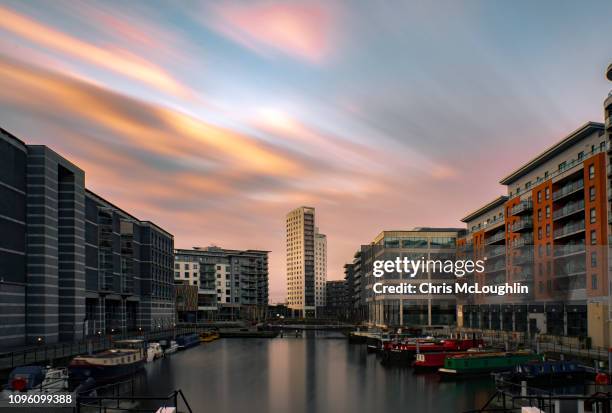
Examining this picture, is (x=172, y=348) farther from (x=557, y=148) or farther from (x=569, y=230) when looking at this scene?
(x=557, y=148)

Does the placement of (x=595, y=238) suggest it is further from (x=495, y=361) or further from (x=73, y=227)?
(x=73, y=227)

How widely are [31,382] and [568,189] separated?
237ft

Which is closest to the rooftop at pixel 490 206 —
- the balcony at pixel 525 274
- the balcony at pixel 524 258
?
the balcony at pixel 524 258

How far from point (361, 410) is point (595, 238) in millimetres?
45036

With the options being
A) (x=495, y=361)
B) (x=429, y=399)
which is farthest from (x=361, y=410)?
(x=495, y=361)

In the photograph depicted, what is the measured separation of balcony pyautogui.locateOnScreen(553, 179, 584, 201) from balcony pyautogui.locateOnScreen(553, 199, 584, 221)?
5.03ft

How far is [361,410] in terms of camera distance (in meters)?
49.9

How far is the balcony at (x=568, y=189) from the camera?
82812 mm

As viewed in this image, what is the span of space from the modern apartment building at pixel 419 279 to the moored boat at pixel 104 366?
3777 inches

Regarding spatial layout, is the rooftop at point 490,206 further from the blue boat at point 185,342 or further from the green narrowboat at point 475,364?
the blue boat at point 185,342

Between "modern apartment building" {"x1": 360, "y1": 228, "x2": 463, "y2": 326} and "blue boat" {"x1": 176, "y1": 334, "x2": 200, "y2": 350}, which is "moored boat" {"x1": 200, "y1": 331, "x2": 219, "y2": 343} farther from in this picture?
"modern apartment building" {"x1": 360, "y1": 228, "x2": 463, "y2": 326}

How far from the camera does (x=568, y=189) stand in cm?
8625

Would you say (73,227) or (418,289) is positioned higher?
(73,227)

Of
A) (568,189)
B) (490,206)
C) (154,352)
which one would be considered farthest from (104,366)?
(490,206)
